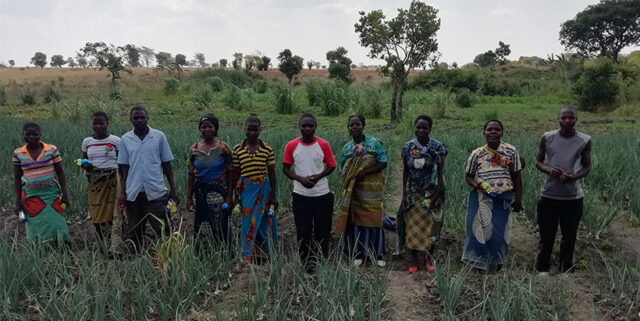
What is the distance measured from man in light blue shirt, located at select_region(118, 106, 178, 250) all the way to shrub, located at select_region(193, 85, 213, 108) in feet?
40.4

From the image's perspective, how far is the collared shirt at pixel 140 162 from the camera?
336 centimetres

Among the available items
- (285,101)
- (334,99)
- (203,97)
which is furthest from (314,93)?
(203,97)

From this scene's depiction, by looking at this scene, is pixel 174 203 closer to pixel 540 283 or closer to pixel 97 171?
pixel 97 171

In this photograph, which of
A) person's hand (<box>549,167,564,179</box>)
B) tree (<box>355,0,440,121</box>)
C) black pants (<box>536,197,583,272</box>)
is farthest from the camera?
tree (<box>355,0,440,121</box>)

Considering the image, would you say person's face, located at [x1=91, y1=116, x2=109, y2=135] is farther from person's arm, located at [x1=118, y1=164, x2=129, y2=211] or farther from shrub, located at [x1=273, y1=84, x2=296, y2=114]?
shrub, located at [x1=273, y1=84, x2=296, y2=114]

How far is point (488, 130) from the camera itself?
324cm

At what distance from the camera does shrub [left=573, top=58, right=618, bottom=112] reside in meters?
15.3

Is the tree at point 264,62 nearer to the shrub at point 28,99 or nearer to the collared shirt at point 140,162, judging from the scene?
the shrub at point 28,99

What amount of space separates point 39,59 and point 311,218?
7195cm

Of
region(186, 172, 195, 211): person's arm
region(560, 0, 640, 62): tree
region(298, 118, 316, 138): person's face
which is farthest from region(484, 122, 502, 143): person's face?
region(560, 0, 640, 62): tree

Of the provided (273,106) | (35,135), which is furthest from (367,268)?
(273,106)

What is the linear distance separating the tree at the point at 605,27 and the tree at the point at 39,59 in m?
64.6

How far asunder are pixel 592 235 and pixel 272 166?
295 centimetres

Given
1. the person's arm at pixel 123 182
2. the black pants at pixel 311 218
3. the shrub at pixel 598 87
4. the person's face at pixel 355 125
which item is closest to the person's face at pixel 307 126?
the person's face at pixel 355 125
